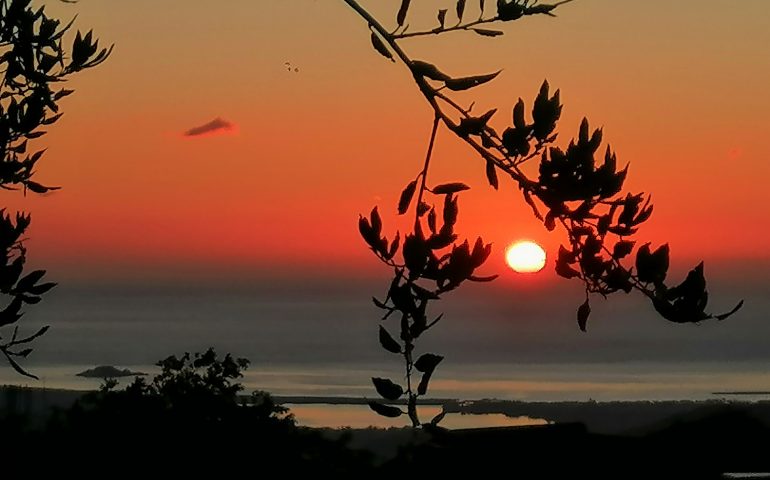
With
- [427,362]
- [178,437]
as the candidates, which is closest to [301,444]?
[178,437]

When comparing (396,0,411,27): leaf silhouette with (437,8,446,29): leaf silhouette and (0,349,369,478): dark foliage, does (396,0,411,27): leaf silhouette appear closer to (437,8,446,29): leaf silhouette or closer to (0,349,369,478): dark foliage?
(437,8,446,29): leaf silhouette

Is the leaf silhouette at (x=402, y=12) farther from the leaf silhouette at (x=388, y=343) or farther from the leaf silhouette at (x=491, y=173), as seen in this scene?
the leaf silhouette at (x=388, y=343)

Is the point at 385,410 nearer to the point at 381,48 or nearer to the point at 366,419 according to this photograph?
the point at 381,48

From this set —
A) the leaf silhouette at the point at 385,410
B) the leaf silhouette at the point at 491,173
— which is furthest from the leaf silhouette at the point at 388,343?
the leaf silhouette at the point at 491,173

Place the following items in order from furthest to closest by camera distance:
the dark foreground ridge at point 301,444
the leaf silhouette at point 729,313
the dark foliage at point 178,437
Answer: the dark foliage at point 178,437 → the dark foreground ridge at point 301,444 → the leaf silhouette at point 729,313

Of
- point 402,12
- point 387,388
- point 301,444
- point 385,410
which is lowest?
point 385,410

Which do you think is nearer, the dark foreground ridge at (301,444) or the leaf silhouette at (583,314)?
the leaf silhouette at (583,314)

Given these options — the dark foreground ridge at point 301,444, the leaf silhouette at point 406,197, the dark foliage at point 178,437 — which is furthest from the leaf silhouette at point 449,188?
the dark foliage at point 178,437

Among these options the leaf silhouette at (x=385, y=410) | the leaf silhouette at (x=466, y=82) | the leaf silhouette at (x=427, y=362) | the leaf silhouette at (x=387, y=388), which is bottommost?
the leaf silhouette at (x=385, y=410)

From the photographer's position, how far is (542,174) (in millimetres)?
6461

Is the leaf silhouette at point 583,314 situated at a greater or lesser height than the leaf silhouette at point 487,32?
lesser

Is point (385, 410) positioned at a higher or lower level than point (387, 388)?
lower

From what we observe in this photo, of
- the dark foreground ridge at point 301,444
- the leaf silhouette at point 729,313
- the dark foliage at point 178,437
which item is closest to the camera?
the leaf silhouette at point 729,313

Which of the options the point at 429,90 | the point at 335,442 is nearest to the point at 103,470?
the point at 335,442
